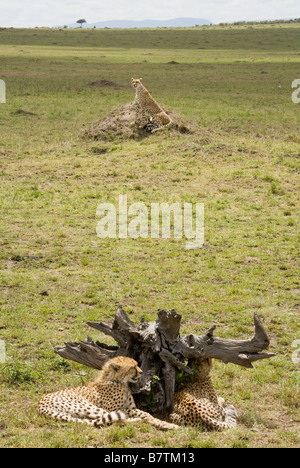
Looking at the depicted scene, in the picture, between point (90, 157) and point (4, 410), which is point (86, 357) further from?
point (90, 157)

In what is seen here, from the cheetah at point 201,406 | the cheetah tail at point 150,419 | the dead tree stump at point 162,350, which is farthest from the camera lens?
the dead tree stump at point 162,350

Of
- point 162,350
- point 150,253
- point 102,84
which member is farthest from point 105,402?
point 102,84

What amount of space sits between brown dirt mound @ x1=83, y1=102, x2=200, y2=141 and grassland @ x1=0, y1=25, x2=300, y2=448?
38cm

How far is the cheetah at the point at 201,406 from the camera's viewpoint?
5209 mm

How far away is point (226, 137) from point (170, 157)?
2.92 m

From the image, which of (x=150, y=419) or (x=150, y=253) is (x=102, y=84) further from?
(x=150, y=419)

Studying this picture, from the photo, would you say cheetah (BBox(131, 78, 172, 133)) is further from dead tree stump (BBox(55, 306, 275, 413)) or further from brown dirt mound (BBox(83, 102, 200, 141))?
dead tree stump (BBox(55, 306, 275, 413))

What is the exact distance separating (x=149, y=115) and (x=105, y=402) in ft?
46.3

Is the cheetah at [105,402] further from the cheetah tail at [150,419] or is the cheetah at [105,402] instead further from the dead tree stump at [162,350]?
the dead tree stump at [162,350]

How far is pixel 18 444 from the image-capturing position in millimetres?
4707

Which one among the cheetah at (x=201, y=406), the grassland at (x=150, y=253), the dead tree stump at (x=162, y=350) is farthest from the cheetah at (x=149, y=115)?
the cheetah at (x=201, y=406)

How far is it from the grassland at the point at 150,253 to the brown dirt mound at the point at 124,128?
38 cm

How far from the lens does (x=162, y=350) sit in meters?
5.63
